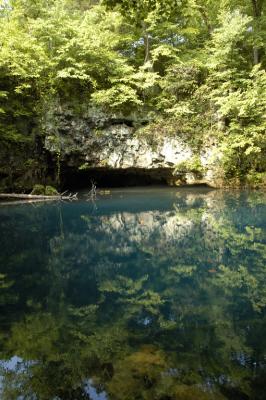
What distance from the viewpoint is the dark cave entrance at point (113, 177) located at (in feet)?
78.4

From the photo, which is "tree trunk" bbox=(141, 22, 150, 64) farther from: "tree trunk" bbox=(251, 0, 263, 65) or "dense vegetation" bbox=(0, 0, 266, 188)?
"tree trunk" bbox=(251, 0, 263, 65)

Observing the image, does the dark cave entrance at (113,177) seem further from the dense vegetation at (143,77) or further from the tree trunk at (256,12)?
the tree trunk at (256,12)

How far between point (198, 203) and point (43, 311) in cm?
1139

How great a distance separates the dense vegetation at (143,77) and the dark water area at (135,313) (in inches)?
442

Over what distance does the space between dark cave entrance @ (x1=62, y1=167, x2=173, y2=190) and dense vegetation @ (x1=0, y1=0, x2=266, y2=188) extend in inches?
119

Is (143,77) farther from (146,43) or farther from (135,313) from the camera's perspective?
(135,313)

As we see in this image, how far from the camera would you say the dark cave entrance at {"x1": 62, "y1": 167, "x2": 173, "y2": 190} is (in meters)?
23.9

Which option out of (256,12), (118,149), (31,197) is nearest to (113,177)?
(118,149)

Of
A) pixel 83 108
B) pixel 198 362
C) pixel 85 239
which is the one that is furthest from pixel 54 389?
pixel 83 108

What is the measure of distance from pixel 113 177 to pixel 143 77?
850 centimetres

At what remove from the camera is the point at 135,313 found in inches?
192

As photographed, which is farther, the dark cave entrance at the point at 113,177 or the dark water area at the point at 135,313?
the dark cave entrance at the point at 113,177

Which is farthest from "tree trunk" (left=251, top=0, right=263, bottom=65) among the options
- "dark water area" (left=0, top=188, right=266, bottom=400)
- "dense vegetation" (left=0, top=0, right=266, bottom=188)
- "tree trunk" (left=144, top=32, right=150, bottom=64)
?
"dark water area" (left=0, top=188, right=266, bottom=400)

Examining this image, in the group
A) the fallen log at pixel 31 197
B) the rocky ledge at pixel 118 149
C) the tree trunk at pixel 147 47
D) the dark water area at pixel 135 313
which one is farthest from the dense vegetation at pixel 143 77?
the dark water area at pixel 135 313
